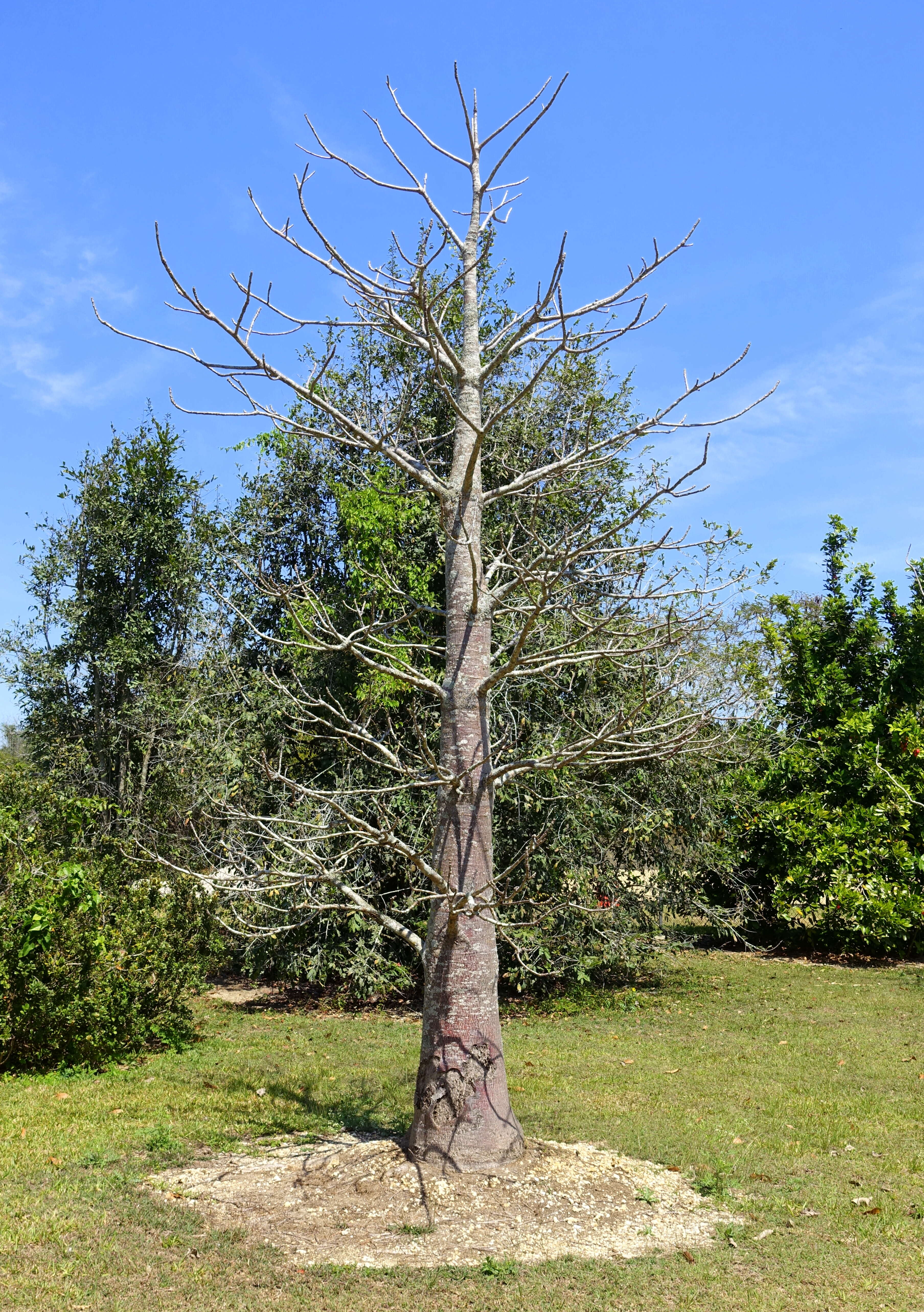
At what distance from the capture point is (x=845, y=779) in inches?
584

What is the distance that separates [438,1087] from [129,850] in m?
7.08

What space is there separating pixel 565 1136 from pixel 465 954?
6.15 ft

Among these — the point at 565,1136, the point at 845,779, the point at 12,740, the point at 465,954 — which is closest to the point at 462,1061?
the point at 465,954

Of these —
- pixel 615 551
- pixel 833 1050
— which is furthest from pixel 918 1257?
pixel 833 1050

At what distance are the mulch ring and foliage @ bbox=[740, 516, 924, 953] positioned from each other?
29.7 ft

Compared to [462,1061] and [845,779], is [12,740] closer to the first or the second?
[845,779]

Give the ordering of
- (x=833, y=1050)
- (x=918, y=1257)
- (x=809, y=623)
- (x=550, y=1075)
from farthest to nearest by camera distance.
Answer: (x=809, y=623) → (x=833, y=1050) → (x=550, y=1075) → (x=918, y=1257)

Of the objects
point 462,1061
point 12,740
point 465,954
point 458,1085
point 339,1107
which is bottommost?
point 339,1107

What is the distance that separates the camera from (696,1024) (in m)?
10.3

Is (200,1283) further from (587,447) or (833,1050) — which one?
(833,1050)

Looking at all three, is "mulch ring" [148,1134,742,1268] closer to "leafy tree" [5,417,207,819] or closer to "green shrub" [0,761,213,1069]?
"green shrub" [0,761,213,1069]

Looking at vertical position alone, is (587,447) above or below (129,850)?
above

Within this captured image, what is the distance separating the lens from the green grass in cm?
404

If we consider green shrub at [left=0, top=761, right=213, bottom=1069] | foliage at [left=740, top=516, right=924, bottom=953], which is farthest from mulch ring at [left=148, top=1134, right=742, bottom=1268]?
foliage at [left=740, top=516, right=924, bottom=953]
